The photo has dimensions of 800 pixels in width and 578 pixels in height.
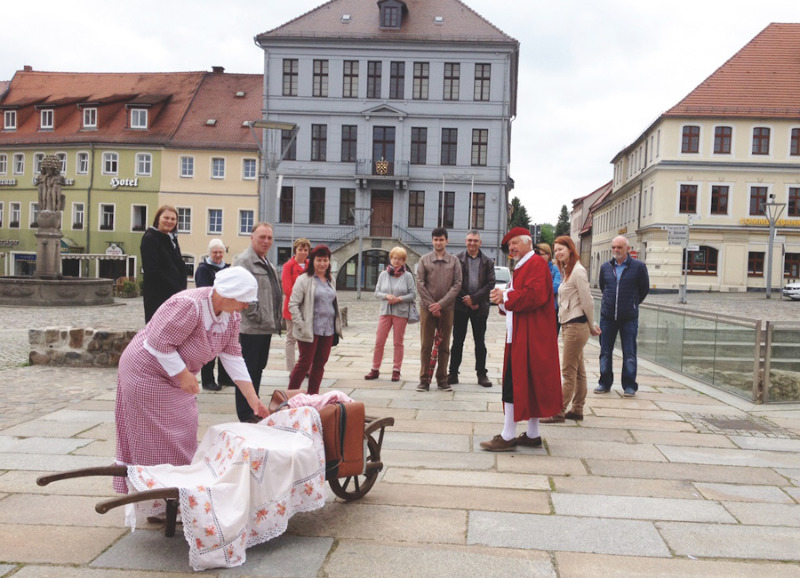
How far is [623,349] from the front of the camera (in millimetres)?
9797

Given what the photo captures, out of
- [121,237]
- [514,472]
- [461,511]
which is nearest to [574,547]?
[461,511]

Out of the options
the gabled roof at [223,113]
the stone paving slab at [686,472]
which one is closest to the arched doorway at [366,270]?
the gabled roof at [223,113]

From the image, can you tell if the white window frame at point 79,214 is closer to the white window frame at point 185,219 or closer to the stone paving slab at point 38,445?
the white window frame at point 185,219

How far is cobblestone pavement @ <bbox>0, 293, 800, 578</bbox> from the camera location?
4.05 metres

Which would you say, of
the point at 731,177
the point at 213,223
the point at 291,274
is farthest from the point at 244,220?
the point at 291,274

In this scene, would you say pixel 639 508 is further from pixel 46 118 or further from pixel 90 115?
pixel 46 118

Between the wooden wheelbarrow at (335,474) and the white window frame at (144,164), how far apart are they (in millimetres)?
47130

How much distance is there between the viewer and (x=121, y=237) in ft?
162

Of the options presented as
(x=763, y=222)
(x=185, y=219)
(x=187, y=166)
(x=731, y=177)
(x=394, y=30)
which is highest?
(x=394, y=30)

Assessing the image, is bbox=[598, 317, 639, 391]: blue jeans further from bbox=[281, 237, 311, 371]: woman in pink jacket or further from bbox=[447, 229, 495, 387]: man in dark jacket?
bbox=[281, 237, 311, 371]: woman in pink jacket

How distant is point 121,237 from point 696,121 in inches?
1433

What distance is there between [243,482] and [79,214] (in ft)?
166

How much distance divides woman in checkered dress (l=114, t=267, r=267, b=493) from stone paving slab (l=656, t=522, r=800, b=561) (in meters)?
2.80

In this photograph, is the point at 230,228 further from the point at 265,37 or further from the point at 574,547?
the point at 574,547
